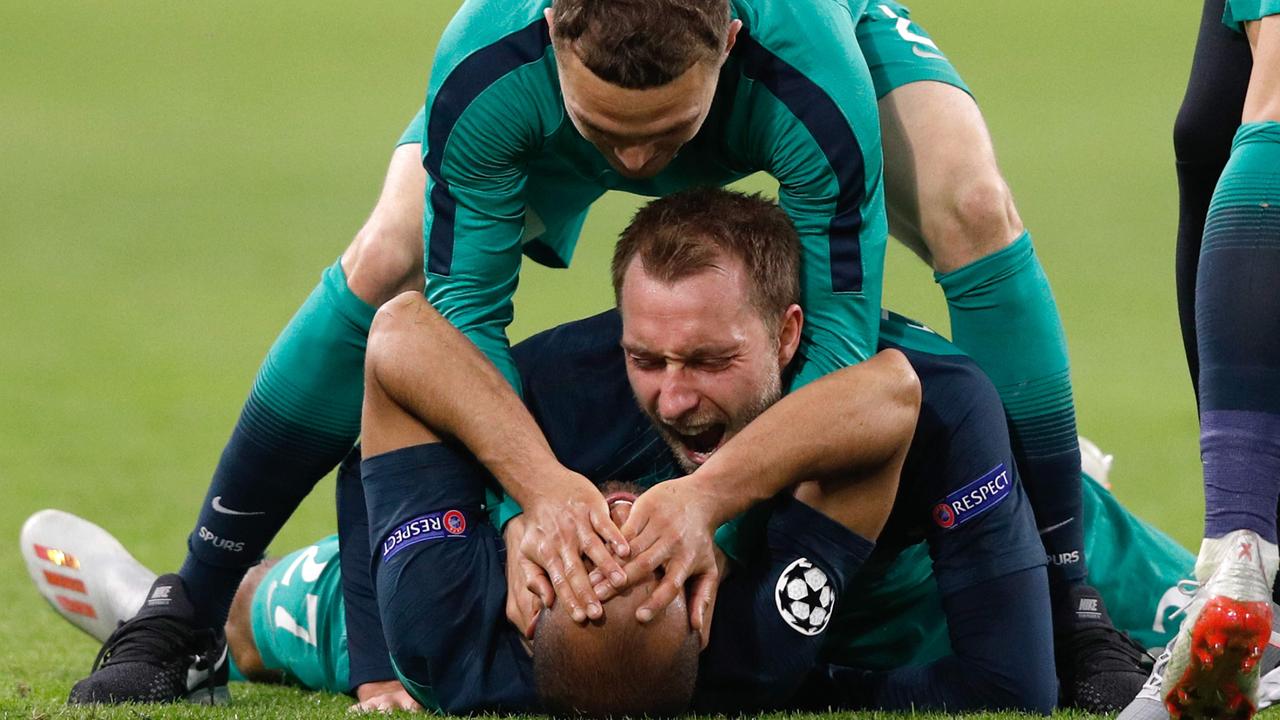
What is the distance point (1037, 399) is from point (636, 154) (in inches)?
42.7

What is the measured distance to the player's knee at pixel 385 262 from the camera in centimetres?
373

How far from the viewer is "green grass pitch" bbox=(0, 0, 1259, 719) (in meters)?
6.57

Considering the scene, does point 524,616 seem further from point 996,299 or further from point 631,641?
point 996,299

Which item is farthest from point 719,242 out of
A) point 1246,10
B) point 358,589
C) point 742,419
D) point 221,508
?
point 221,508

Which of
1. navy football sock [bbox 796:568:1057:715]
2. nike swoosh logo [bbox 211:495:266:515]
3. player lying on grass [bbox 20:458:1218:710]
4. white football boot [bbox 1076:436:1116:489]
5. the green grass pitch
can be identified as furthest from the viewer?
the green grass pitch

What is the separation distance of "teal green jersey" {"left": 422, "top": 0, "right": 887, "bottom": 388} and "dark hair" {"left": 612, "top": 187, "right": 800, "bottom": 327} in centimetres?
6

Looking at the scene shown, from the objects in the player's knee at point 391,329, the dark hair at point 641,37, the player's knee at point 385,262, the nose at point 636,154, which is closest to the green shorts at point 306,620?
the player's knee at point 385,262

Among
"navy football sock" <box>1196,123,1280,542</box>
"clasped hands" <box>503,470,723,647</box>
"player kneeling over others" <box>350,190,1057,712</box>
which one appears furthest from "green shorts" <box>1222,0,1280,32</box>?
"clasped hands" <box>503,470,723,647</box>

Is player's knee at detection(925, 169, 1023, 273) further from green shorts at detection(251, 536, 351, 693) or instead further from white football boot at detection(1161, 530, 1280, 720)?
green shorts at detection(251, 536, 351, 693)

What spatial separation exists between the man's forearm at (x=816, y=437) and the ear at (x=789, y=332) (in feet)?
0.84

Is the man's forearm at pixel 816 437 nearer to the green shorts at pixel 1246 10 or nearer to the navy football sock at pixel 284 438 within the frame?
the green shorts at pixel 1246 10

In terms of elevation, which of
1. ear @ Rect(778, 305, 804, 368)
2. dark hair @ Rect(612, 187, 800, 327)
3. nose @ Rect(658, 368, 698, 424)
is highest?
dark hair @ Rect(612, 187, 800, 327)

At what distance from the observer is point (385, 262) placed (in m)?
3.73

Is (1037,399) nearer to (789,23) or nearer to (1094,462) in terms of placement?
(789,23)
